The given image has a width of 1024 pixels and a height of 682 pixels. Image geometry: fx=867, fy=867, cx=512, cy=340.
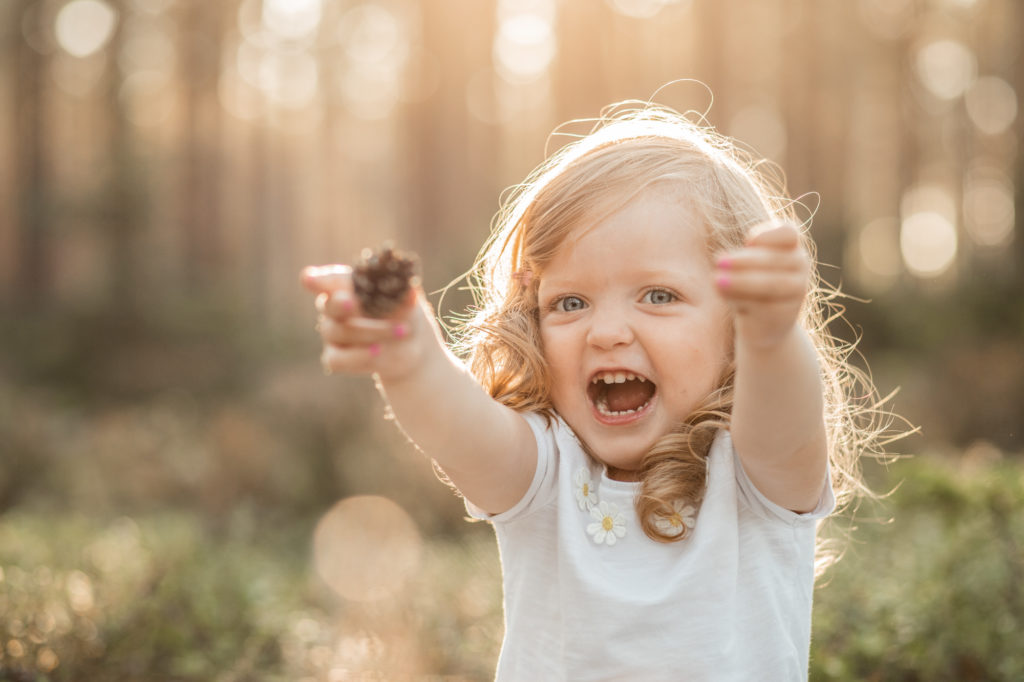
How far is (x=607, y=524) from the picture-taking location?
5.73 ft

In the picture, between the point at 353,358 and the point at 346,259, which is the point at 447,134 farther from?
the point at 353,358

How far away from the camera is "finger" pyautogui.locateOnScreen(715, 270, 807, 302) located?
4.08 ft

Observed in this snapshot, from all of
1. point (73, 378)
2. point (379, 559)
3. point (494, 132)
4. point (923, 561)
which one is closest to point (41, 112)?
point (73, 378)

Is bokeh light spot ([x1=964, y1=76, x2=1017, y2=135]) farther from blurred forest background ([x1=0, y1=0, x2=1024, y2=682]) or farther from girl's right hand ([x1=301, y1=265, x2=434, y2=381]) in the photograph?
girl's right hand ([x1=301, y1=265, x2=434, y2=381])

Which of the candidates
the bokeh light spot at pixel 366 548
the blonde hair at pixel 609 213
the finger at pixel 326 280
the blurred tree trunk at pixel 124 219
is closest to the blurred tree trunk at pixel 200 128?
the blurred tree trunk at pixel 124 219

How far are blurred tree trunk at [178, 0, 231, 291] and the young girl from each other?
16.1 metres

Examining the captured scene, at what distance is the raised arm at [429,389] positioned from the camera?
52.7 inches

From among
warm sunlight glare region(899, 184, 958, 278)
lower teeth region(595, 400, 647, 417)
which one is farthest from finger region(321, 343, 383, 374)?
warm sunlight glare region(899, 184, 958, 278)

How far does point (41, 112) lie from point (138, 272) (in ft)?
24.2

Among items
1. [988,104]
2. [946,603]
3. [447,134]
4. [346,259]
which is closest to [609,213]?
[946,603]

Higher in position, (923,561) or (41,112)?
(41,112)

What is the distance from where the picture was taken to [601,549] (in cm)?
173

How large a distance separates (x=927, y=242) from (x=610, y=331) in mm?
20283

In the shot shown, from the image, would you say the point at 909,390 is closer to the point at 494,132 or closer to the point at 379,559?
the point at 379,559
